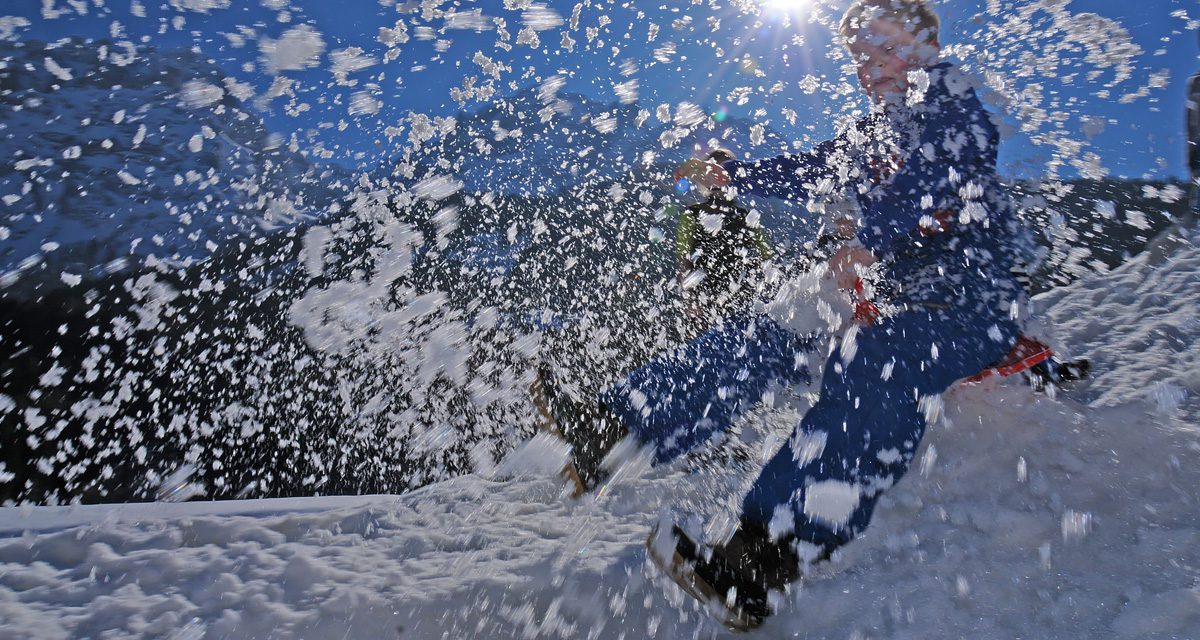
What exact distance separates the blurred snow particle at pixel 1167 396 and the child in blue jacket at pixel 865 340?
2.85ft

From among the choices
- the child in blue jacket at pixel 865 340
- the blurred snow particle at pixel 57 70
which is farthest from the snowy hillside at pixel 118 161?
the child in blue jacket at pixel 865 340

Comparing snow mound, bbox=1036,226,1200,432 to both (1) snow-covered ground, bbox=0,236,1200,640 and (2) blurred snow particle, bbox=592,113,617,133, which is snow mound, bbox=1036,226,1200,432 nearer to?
(1) snow-covered ground, bbox=0,236,1200,640

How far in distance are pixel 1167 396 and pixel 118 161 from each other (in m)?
80.2

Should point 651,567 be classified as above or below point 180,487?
above

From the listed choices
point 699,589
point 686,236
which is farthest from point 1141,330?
point 699,589

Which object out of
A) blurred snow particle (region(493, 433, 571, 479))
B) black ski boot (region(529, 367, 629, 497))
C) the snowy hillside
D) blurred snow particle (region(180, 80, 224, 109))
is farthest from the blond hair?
blurred snow particle (region(180, 80, 224, 109))

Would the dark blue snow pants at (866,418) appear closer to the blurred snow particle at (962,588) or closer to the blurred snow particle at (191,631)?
the blurred snow particle at (962,588)

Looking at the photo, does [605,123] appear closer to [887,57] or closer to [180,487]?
[180,487]

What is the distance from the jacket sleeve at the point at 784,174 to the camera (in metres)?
2.35

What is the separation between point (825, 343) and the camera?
238cm

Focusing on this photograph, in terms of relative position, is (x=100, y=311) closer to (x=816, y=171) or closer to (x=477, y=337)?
(x=477, y=337)

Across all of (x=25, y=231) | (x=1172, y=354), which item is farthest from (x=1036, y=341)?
(x=25, y=231)

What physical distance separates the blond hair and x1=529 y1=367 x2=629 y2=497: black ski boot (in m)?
1.95

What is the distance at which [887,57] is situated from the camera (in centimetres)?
209
